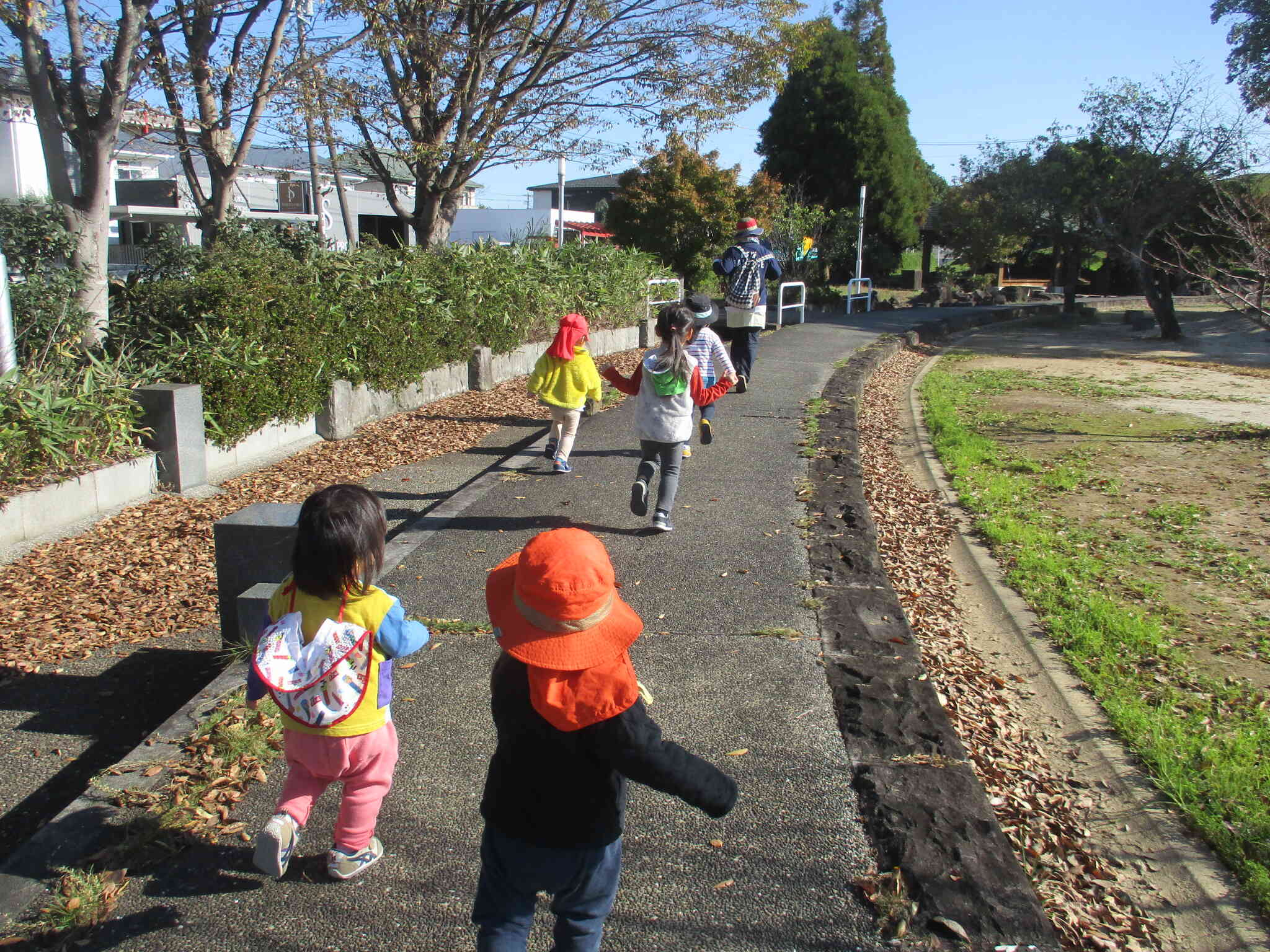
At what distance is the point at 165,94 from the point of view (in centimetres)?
935

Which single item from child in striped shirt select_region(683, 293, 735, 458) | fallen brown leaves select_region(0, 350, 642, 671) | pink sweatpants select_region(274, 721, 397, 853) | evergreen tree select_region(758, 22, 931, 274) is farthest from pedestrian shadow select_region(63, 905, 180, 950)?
evergreen tree select_region(758, 22, 931, 274)

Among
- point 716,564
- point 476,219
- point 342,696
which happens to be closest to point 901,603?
point 716,564

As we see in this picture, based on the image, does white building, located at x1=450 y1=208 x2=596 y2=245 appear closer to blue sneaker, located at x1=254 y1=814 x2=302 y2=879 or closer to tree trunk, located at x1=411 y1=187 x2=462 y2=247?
tree trunk, located at x1=411 y1=187 x2=462 y2=247

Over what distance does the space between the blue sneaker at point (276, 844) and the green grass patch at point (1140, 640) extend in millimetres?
2847

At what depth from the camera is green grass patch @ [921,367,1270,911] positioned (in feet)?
11.4

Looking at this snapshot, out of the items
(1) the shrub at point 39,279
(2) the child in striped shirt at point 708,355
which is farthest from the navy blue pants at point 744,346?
(1) the shrub at point 39,279

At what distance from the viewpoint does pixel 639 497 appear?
18.9ft

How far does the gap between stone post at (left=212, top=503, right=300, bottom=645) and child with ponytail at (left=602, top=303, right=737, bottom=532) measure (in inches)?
82.9

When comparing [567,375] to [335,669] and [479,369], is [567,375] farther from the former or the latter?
[335,669]

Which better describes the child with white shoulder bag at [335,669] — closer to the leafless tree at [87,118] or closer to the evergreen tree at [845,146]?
the leafless tree at [87,118]

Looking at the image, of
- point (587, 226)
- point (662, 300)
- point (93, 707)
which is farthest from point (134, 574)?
point (587, 226)

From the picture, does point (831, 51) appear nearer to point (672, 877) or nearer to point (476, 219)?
point (476, 219)

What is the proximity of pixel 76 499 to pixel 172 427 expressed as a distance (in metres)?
0.95

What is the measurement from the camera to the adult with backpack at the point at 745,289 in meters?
9.92
